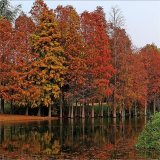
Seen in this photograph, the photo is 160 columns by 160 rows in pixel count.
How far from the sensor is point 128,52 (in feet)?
196

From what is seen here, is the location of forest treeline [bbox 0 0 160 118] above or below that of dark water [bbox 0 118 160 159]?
above

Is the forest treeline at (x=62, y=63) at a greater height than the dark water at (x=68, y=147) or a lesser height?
greater

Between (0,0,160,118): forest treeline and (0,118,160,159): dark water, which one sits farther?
(0,0,160,118): forest treeline

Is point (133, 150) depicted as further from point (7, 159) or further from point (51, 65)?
point (51, 65)

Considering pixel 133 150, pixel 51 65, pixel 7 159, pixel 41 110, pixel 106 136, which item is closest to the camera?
pixel 7 159

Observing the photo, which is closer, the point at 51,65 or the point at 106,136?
the point at 106,136

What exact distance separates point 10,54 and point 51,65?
560 centimetres

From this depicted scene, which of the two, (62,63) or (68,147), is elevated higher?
(62,63)

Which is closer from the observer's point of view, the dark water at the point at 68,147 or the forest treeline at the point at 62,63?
the dark water at the point at 68,147

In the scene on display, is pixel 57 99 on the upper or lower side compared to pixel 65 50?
lower

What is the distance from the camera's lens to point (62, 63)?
52906 mm

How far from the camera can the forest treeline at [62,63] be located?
51.2m

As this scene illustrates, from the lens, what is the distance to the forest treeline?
51.2 metres

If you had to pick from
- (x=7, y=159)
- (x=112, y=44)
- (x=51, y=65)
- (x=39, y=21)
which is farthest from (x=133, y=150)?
(x=112, y=44)
